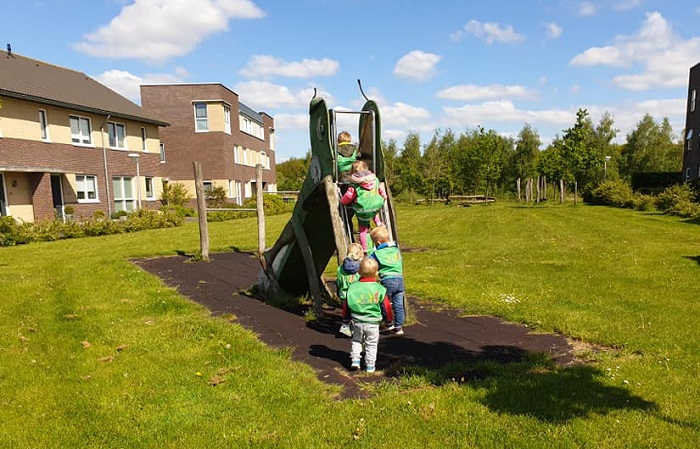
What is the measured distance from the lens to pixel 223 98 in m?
40.4

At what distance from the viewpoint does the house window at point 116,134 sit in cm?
3042

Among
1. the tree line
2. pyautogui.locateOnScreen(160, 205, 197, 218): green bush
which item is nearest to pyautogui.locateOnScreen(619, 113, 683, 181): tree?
the tree line

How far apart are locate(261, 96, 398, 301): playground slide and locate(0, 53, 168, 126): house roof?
21739 millimetres

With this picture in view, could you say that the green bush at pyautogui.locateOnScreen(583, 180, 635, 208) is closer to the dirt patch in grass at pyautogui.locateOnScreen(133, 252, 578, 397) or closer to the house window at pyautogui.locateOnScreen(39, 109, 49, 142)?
the dirt patch in grass at pyautogui.locateOnScreen(133, 252, 578, 397)

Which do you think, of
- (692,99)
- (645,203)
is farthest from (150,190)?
(692,99)

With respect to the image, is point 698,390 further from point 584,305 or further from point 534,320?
point 584,305

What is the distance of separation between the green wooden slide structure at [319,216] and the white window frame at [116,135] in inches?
1011

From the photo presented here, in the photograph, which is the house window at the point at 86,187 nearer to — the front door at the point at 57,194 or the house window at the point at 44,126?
→ the front door at the point at 57,194

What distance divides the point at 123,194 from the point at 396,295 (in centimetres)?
2906

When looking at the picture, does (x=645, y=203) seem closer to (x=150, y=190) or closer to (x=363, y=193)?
(x=363, y=193)

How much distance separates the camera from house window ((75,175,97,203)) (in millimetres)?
27923

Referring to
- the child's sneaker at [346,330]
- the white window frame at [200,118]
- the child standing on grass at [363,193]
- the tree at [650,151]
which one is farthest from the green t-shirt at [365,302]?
the tree at [650,151]

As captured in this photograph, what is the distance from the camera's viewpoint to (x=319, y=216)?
26.6 ft

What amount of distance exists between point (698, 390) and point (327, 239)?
549 cm
